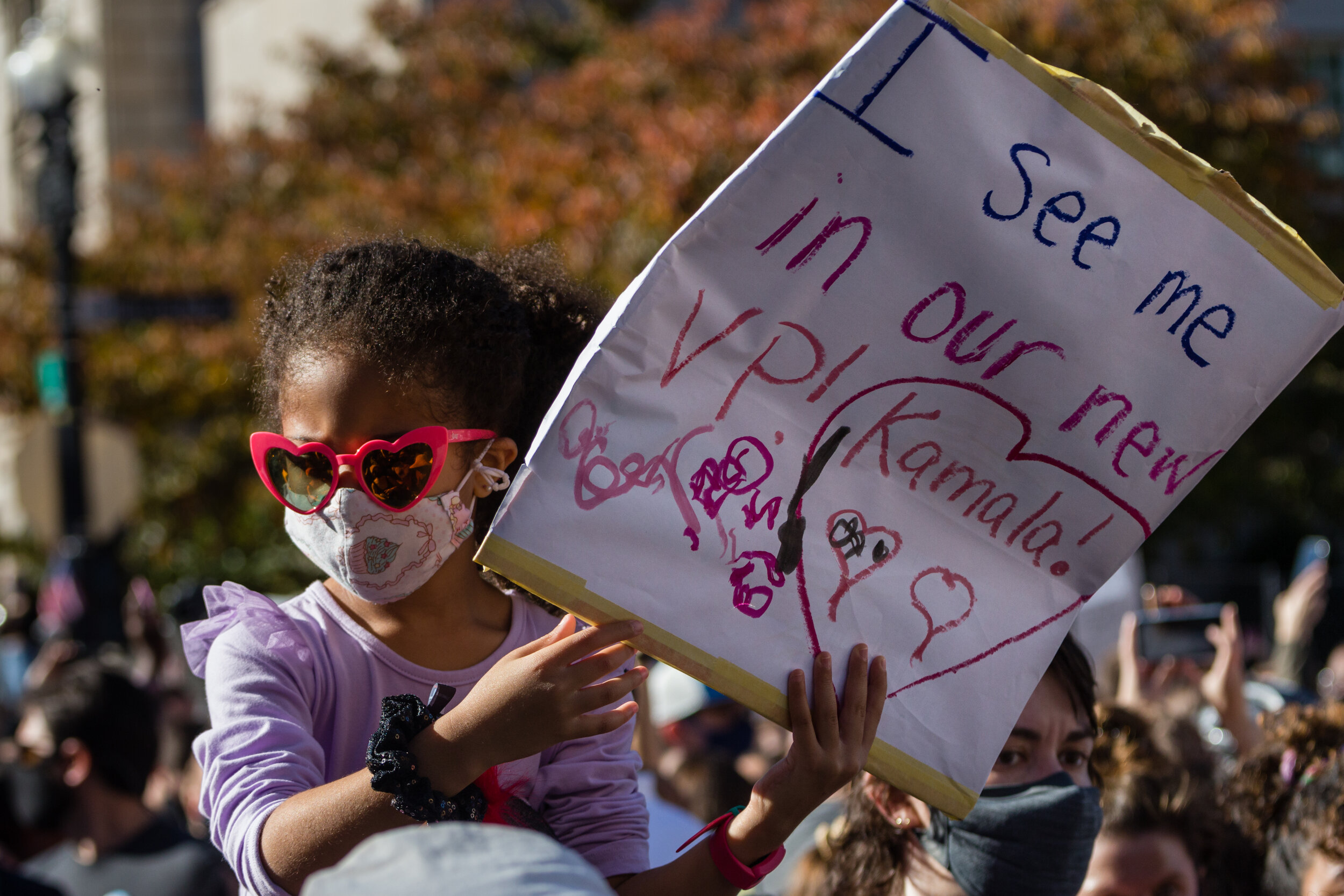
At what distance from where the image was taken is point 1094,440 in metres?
1.79

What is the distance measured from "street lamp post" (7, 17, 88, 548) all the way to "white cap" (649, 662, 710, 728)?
16.3 ft

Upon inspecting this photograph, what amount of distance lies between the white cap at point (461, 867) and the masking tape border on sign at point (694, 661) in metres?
0.42

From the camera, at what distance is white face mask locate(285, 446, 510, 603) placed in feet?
6.11

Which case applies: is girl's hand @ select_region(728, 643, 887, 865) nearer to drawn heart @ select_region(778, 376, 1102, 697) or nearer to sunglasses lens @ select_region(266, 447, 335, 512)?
drawn heart @ select_region(778, 376, 1102, 697)

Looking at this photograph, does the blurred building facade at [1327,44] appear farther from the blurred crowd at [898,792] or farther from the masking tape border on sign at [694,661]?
the masking tape border on sign at [694,661]

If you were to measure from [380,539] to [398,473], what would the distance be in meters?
0.10

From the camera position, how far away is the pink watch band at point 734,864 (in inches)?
70.7

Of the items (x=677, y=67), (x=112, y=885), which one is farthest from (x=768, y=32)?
(x=112, y=885)

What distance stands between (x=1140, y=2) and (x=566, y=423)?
45.2 ft

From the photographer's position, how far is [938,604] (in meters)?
1.82

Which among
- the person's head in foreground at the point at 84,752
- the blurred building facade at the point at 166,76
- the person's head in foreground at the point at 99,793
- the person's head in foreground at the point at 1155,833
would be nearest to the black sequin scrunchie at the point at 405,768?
the person's head in foreground at the point at 1155,833

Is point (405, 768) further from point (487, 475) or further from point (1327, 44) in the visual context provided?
point (1327, 44)

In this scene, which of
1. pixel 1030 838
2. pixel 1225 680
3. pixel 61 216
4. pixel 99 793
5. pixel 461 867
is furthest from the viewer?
pixel 61 216

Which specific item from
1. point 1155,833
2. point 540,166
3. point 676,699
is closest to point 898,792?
point 1155,833
